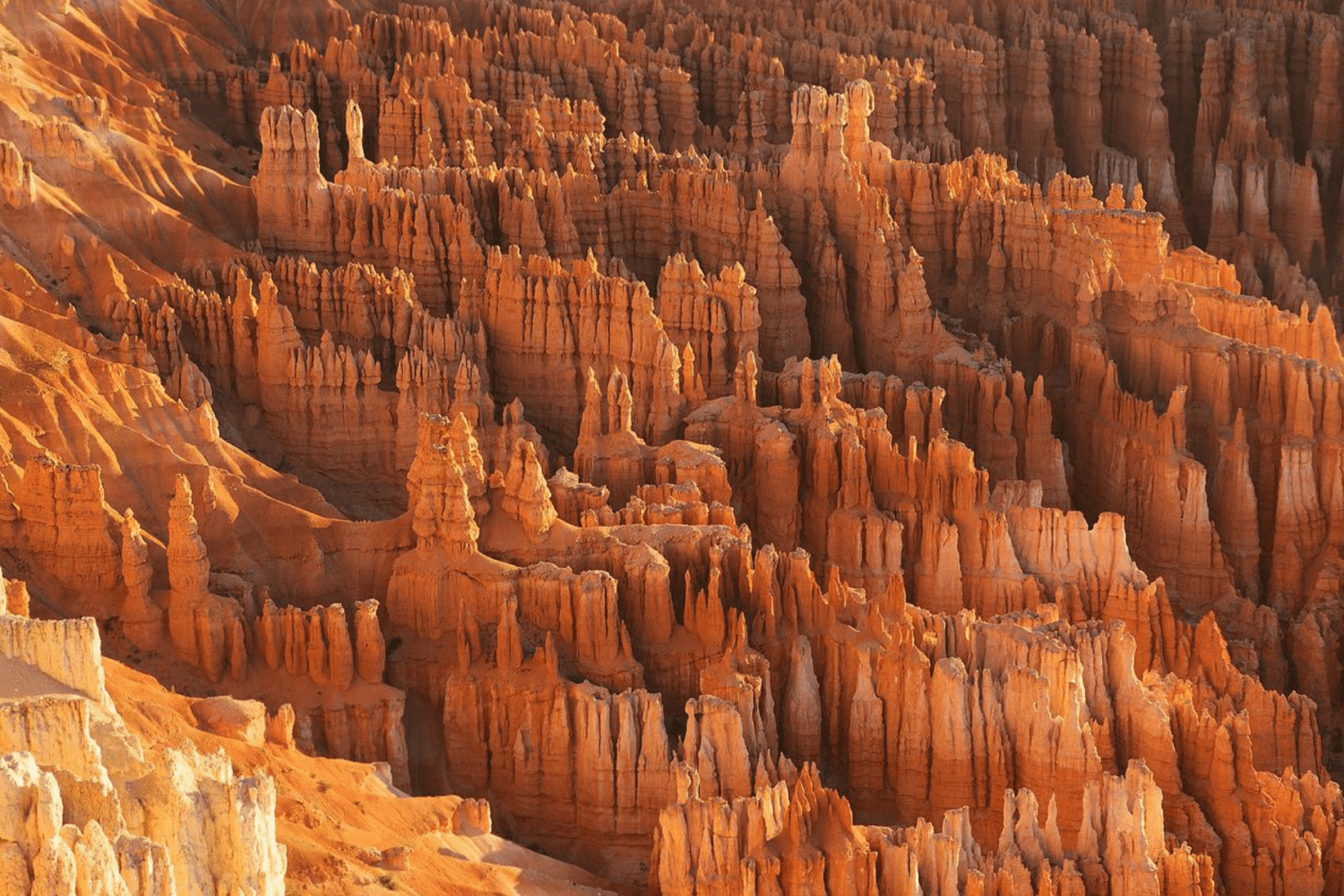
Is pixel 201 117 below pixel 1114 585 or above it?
above

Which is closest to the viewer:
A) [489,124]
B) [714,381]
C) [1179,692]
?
[1179,692]

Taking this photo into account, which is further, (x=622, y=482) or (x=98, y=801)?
(x=622, y=482)

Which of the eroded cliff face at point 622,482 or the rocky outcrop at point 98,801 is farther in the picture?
the eroded cliff face at point 622,482

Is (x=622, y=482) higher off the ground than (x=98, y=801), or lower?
lower

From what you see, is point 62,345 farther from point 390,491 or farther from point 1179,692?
point 1179,692

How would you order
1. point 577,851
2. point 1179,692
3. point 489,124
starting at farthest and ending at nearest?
point 489,124 < point 1179,692 < point 577,851

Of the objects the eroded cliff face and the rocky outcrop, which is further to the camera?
the eroded cliff face

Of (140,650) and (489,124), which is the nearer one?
(140,650)

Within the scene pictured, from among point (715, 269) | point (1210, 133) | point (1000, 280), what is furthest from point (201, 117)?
point (1210, 133)
